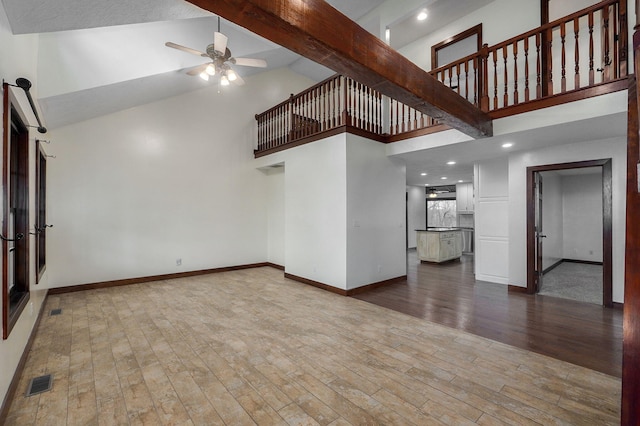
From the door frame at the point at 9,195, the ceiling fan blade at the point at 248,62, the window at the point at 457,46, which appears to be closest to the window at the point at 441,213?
the window at the point at 457,46

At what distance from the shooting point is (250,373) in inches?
90.6

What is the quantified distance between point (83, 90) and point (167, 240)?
292 cm

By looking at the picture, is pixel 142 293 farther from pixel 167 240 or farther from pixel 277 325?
pixel 277 325

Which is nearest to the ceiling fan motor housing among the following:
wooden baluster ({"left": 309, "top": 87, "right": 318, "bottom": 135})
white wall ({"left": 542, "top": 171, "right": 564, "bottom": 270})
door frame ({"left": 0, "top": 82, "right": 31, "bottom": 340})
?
wooden baluster ({"left": 309, "top": 87, "right": 318, "bottom": 135})

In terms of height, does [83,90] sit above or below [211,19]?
below

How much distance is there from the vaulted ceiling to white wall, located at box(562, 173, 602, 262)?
17.5ft

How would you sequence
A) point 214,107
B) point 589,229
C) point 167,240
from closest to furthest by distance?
point 167,240, point 214,107, point 589,229

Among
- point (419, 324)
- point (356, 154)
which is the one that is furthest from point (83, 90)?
point (419, 324)

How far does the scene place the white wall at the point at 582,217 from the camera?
22.8 feet

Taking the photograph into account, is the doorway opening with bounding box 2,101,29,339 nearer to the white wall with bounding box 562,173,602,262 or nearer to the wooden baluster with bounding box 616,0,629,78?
the wooden baluster with bounding box 616,0,629,78

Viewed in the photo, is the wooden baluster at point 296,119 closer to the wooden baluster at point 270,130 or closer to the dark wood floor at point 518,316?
the wooden baluster at point 270,130

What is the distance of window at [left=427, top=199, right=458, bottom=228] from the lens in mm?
10336

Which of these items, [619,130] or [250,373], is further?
[619,130]

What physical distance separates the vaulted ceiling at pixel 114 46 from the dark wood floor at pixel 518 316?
14.8ft
